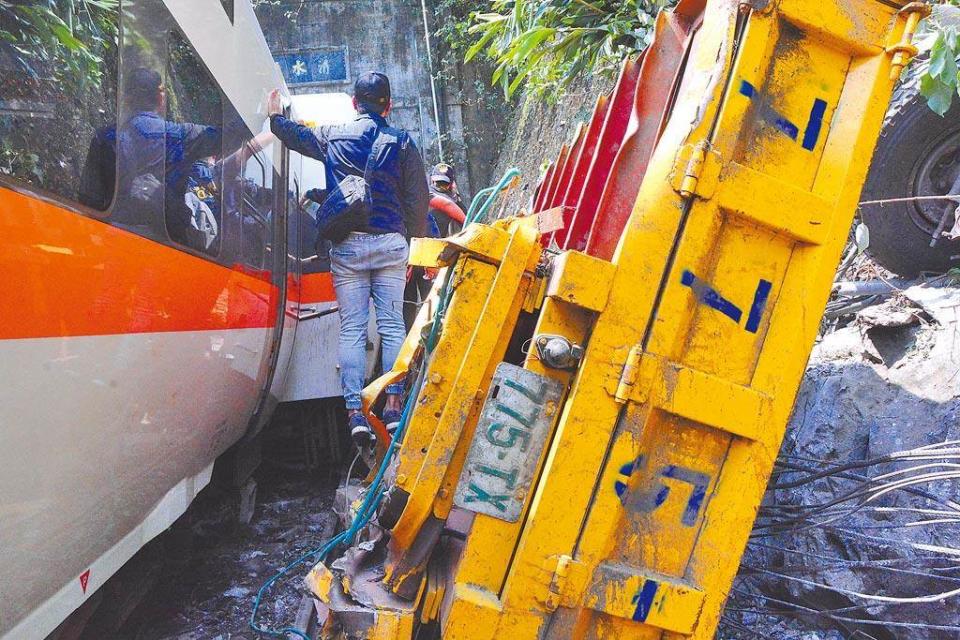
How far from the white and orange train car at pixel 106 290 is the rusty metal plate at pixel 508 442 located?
106cm

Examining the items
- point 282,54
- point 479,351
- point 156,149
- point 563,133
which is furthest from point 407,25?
point 479,351

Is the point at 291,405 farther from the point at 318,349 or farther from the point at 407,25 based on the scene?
the point at 407,25

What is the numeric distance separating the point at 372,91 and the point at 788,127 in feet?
8.73

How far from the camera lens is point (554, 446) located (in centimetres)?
191

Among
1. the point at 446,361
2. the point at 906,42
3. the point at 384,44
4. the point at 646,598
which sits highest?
the point at 384,44

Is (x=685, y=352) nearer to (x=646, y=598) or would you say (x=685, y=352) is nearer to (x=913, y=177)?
(x=646, y=598)

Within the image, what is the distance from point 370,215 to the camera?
13.0 ft

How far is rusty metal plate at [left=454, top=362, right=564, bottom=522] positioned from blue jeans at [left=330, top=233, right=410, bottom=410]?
2041mm

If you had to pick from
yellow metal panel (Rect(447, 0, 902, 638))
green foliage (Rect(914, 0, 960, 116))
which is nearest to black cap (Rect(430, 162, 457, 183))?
green foliage (Rect(914, 0, 960, 116))

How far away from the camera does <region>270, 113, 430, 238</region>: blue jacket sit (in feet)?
13.1

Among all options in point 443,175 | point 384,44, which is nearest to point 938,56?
point 443,175

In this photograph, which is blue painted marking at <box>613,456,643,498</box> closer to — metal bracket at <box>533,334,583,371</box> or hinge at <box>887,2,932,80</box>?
metal bracket at <box>533,334,583,371</box>

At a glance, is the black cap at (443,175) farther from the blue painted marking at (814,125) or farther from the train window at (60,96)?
the blue painted marking at (814,125)

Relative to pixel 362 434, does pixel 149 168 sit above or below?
above
